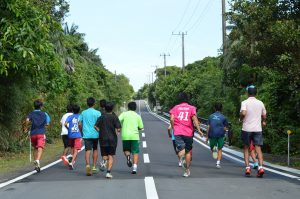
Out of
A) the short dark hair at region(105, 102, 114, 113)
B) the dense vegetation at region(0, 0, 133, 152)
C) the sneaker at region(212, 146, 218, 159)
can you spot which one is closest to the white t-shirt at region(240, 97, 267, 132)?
the sneaker at region(212, 146, 218, 159)

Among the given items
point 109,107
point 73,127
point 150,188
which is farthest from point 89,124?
point 150,188

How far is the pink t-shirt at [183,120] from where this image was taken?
35.3 ft

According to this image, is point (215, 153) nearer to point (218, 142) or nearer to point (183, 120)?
point (218, 142)

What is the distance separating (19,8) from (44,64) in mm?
2227

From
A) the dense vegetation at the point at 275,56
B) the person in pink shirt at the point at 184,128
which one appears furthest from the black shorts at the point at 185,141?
the dense vegetation at the point at 275,56

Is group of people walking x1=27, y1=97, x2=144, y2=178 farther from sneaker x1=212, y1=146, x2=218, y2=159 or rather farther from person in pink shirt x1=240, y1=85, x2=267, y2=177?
sneaker x1=212, y1=146, x2=218, y2=159

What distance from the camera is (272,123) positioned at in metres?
17.9

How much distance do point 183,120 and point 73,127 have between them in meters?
3.57

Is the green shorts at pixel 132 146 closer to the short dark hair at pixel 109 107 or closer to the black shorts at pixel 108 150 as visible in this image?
the black shorts at pixel 108 150

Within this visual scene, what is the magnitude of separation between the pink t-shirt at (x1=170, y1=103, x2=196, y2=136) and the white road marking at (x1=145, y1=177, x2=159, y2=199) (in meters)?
1.33

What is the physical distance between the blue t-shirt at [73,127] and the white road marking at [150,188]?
3.27 m

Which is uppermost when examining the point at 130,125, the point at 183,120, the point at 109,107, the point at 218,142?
the point at 109,107

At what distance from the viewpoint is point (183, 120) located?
10.8 m

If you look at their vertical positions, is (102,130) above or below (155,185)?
above
